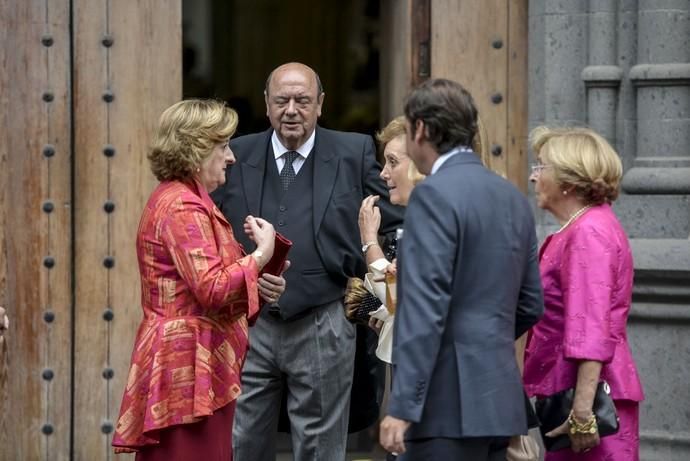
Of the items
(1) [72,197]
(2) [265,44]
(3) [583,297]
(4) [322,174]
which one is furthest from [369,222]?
(2) [265,44]

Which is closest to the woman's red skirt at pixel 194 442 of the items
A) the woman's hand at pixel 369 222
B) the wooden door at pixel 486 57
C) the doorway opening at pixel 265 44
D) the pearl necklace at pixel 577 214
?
the woman's hand at pixel 369 222

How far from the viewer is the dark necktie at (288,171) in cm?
563

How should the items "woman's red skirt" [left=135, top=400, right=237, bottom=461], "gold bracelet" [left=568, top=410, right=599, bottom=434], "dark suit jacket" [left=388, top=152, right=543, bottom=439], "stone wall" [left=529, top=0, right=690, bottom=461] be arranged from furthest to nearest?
"stone wall" [left=529, top=0, right=690, bottom=461], "woman's red skirt" [left=135, top=400, right=237, bottom=461], "gold bracelet" [left=568, top=410, right=599, bottom=434], "dark suit jacket" [left=388, top=152, right=543, bottom=439]

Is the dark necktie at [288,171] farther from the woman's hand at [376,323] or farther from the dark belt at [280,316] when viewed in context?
the woman's hand at [376,323]

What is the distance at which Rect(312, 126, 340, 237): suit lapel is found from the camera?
5.54 m

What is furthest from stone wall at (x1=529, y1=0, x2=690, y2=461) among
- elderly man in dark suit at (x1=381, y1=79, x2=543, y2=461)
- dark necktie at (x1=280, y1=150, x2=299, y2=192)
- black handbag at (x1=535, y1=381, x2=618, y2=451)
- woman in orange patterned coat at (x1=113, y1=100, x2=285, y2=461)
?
elderly man in dark suit at (x1=381, y1=79, x2=543, y2=461)

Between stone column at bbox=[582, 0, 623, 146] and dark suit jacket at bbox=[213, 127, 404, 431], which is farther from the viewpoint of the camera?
stone column at bbox=[582, 0, 623, 146]

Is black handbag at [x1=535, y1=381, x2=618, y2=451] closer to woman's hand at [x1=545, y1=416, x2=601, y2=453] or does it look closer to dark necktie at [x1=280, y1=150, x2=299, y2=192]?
woman's hand at [x1=545, y1=416, x2=601, y2=453]

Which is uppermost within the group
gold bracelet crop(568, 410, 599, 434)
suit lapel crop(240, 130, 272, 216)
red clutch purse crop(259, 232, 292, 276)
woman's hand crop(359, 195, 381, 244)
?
suit lapel crop(240, 130, 272, 216)

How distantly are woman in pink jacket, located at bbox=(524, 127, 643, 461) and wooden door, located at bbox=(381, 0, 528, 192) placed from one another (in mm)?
1724

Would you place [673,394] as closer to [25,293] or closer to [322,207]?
[322,207]

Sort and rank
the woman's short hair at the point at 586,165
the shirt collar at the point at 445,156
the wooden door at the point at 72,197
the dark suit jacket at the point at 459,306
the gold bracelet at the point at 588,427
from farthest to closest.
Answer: the wooden door at the point at 72,197 < the woman's short hair at the point at 586,165 < the gold bracelet at the point at 588,427 < the shirt collar at the point at 445,156 < the dark suit jacket at the point at 459,306

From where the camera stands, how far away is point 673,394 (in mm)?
5977

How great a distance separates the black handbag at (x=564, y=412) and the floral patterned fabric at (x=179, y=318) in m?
0.92
